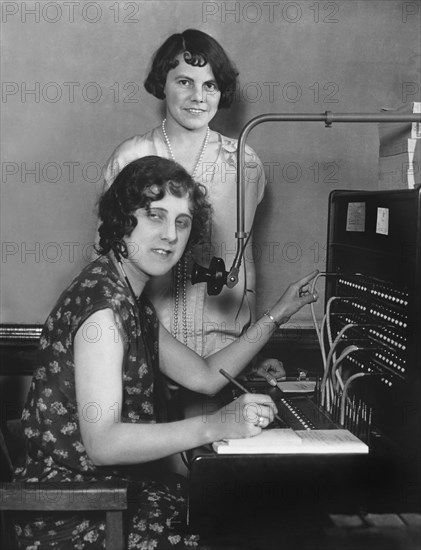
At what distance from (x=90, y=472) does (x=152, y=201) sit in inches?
26.1

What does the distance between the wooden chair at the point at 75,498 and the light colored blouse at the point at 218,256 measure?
1.17 meters

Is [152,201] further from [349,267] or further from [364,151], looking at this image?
[364,151]

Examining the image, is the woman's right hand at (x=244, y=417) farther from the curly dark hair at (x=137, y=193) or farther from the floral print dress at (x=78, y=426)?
→ the curly dark hair at (x=137, y=193)

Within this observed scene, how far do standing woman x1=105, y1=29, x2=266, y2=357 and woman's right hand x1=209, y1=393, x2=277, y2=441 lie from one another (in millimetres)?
1007

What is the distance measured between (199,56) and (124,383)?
1141 mm

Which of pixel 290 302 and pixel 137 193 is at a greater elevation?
pixel 137 193

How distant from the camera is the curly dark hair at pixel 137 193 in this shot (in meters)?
1.83

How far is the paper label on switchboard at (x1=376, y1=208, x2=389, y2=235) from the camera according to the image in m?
1.74

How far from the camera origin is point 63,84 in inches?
113

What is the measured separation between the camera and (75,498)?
146 cm

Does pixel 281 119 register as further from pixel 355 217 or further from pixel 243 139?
pixel 355 217

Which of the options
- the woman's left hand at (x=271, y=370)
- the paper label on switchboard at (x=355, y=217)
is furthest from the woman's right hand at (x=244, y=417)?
the paper label on switchboard at (x=355, y=217)

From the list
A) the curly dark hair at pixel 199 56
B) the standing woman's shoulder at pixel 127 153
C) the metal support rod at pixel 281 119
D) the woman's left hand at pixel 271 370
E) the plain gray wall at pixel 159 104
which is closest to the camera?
the metal support rod at pixel 281 119

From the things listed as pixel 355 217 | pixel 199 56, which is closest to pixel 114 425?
pixel 355 217
